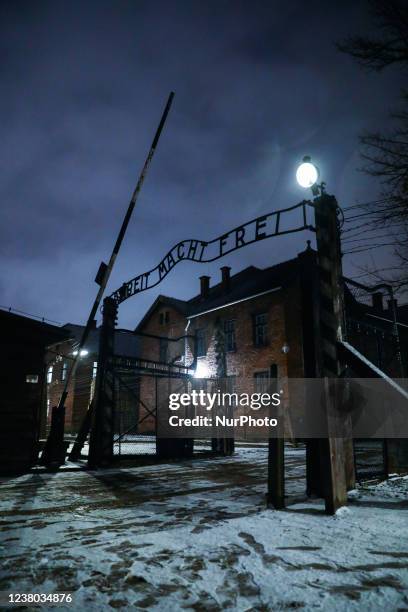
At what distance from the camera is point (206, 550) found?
2.96 m

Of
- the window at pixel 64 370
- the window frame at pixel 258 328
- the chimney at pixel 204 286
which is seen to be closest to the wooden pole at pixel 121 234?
the window frame at pixel 258 328

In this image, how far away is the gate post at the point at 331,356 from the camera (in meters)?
4.16

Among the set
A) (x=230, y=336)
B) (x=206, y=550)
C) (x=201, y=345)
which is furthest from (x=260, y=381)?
(x=206, y=550)

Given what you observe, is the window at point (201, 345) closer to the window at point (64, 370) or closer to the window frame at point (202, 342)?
the window frame at point (202, 342)

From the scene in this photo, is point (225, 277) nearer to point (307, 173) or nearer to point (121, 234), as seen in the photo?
point (121, 234)

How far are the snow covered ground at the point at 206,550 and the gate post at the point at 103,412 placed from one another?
10.7 feet

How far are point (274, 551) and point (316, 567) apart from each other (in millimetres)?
419

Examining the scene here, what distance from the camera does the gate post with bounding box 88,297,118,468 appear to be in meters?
8.64

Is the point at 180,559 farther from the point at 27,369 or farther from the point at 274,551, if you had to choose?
the point at 27,369

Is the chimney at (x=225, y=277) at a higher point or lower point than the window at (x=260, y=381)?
higher

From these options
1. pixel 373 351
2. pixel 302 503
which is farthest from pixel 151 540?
pixel 373 351

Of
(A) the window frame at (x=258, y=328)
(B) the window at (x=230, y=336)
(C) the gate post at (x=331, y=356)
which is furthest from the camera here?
(B) the window at (x=230, y=336)

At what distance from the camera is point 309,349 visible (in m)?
5.01

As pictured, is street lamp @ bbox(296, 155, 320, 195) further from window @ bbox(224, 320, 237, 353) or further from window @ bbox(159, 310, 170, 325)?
window @ bbox(159, 310, 170, 325)
